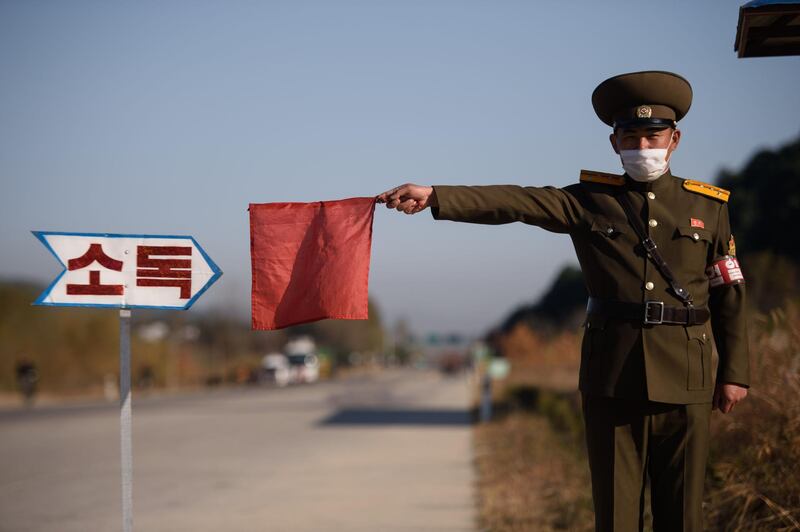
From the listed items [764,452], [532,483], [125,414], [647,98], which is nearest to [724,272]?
[647,98]

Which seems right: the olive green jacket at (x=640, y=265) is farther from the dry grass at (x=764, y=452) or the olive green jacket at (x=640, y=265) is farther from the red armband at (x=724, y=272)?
the dry grass at (x=764, y=452)

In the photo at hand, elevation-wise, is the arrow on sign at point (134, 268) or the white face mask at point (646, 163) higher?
the white face mask at point (646, 163)

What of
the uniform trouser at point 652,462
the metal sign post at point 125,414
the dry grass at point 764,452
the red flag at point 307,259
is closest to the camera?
the uniform trouser at point 652,462

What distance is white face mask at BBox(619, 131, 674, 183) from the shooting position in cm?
380

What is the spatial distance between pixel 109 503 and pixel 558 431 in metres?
7.30

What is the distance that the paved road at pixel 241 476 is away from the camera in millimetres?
7613

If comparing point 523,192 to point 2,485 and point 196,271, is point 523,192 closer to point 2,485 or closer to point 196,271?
point 196,271

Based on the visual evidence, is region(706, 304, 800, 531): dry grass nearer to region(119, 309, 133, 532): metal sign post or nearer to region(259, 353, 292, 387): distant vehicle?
region(119, 309, 133, 532): metal sign post

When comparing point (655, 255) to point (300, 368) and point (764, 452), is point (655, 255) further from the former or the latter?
Answer: point (300, 368)

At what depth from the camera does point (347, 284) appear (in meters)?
4.34

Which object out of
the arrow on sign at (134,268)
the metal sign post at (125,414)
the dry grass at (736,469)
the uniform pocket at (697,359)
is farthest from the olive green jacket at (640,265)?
the metal sign post at (125,414)

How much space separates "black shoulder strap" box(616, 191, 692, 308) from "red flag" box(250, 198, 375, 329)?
3.94 feet

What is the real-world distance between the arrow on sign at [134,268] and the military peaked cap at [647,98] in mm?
2046

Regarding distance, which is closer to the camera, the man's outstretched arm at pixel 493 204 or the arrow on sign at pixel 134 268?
the man's outstretched arm at pixel 493 204
